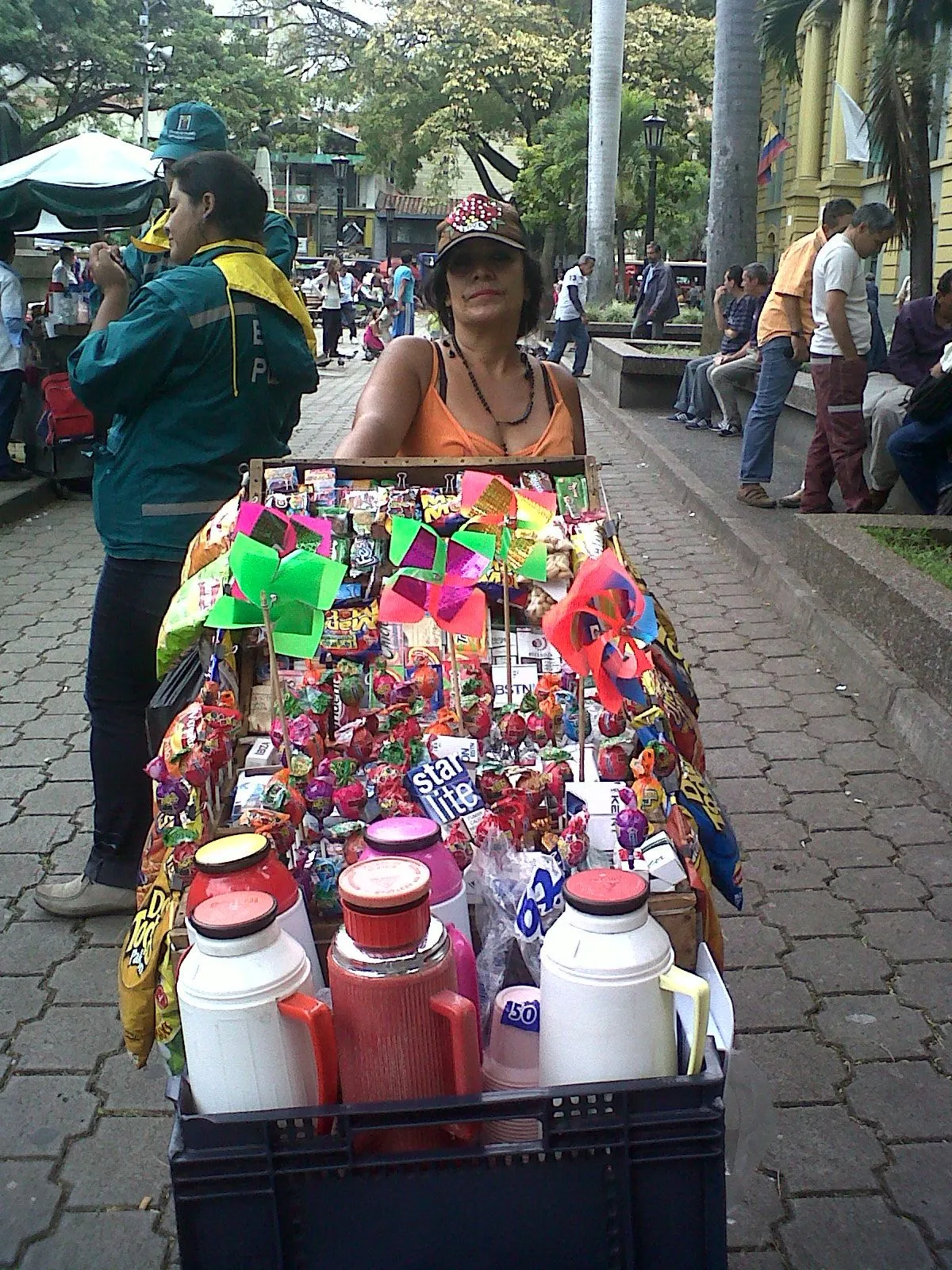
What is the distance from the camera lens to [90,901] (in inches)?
131

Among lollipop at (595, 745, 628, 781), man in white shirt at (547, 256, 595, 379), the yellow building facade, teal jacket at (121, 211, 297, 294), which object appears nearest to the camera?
lollipop at (595, 745, 628, 781)

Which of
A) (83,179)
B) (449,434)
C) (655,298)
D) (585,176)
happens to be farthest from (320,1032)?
(585,176)

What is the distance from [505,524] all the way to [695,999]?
3.52 feet

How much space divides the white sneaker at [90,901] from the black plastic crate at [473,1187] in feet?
7.43

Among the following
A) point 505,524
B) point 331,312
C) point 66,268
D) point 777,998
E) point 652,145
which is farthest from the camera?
point 331,312

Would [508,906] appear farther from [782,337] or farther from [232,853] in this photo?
[782,337]

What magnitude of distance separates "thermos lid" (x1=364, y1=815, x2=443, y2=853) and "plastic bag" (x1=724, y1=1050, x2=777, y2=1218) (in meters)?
0.49

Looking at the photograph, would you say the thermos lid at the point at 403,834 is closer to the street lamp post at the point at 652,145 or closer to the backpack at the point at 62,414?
the backpack at the point at 62,414

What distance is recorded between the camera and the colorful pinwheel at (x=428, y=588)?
190cm

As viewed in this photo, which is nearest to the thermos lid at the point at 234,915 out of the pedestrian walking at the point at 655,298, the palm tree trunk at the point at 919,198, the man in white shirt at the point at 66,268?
the man in white shirt at the point at 66,268

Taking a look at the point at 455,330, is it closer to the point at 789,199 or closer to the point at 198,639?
the point at 198,639

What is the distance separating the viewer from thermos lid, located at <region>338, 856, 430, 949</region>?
117 cm

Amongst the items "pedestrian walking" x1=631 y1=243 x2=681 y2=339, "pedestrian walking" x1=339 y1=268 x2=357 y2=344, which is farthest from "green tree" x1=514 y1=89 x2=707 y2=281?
"pedestrian walking" x1=631 y1=243 x2=681 y2=339

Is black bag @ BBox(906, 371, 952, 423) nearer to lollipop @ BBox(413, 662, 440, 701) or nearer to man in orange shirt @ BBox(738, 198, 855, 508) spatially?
man in orange shirt @ BBox(738, 198, 855, 508)
